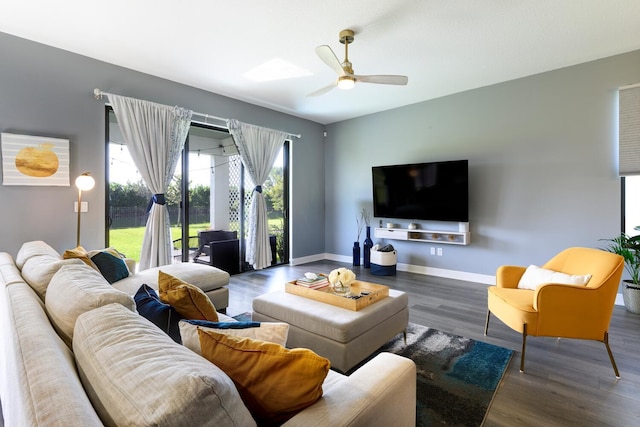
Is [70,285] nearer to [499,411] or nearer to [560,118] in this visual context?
[499,411]

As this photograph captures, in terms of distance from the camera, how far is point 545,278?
263cm

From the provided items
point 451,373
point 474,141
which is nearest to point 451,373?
point 451,373

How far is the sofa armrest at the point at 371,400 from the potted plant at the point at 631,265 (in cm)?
353

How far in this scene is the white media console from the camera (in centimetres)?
469

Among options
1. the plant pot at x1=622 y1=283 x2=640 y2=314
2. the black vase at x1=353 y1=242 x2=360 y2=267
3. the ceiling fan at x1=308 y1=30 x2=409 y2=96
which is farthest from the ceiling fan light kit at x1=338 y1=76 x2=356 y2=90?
the plant pot at x1=622 y1=283 x2=640 y2=314

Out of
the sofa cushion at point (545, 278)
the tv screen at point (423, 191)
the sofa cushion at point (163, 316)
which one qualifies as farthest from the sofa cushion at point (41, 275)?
the tv screen at point (423, 191)

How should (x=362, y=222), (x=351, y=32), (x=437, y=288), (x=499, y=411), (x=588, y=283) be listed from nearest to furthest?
(x=499, y=411) → (x=588, y=283) → (x=351, y=32) → (x=437, y=288) → (x=362, y=222)

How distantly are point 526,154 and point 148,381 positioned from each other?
4.96m

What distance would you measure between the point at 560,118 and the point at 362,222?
338 centimetres

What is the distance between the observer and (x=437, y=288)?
14.3 feet

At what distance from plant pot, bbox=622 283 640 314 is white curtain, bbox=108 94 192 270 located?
17.8 ft

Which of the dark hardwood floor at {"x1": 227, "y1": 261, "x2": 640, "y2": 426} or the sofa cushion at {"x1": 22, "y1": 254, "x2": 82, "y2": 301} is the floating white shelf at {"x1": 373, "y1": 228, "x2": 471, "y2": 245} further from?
the sofa cushion at {"x1": 22, "y1": 254, "x2": 82, "y2": 301}

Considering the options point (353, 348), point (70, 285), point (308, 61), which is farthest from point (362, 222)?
point (70, 285)

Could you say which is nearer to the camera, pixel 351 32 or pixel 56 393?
pixel 56 393
